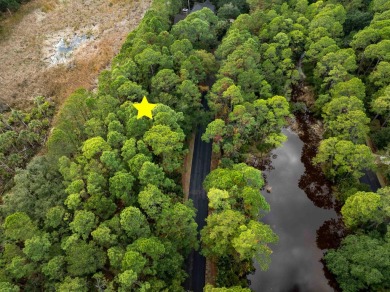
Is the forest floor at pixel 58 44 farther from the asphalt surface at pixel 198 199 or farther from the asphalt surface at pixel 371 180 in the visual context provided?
the asphalt surface at pixel 371 180

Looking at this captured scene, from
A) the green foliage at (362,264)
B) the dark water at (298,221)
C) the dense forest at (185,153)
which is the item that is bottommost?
the dark water at (298,221)

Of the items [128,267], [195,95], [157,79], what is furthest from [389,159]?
[128,267]

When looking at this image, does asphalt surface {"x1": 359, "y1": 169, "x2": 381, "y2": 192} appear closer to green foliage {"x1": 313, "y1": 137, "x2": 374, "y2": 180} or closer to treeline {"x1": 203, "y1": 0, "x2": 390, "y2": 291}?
treeline {"x1": 203, "y1": 0, "x2": 390, "y2": 291}

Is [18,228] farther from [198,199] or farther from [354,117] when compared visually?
[354,117]

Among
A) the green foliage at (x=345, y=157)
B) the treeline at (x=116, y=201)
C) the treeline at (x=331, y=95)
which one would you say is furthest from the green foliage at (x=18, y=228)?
the green foliage at (x=345, y=157)

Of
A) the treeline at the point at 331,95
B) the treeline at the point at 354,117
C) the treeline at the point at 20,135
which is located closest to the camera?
the treeline at the point at 354,117

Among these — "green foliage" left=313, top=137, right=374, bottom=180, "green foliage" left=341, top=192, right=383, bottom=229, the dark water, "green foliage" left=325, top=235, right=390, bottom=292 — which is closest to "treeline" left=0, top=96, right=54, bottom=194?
the dark water

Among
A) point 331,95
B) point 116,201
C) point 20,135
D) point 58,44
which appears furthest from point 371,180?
point 58,44
